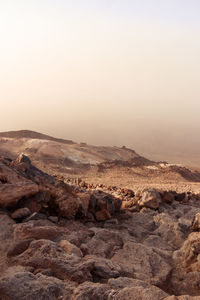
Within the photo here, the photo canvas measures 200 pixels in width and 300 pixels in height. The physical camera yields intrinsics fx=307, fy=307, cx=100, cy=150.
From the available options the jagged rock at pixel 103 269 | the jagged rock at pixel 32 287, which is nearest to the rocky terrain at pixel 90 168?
the jagged rock at pixel 103 269

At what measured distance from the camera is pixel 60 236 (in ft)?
16.9

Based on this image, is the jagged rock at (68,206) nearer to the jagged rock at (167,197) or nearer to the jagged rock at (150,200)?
the jagged rock at (150,200)

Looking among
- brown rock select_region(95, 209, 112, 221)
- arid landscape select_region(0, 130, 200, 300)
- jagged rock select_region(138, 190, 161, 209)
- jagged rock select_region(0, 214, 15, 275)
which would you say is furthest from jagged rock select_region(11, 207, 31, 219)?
jagged rock select_region(138, 190, 161, 209)

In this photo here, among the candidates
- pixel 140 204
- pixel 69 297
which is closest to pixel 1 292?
pixel 69 297

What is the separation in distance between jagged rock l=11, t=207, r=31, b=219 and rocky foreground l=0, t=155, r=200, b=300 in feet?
0.06

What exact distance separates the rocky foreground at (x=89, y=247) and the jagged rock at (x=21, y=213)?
0.06 ft

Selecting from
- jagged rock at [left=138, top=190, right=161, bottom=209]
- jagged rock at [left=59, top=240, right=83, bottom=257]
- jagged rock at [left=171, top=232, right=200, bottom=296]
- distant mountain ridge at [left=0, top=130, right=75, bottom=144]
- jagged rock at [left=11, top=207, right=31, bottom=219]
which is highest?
distant mountain ridge at [left=0, top=130, right=75, bottom=144]

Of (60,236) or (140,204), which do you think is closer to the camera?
(60,236)

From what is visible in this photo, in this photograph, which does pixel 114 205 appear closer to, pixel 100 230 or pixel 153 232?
pixel 153 232

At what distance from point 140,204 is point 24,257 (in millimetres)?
4749

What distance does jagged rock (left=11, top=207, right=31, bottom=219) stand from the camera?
562 centimetres

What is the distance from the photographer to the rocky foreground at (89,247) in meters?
3.38

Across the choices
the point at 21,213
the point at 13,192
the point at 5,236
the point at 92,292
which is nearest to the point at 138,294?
A: the point at 92,292

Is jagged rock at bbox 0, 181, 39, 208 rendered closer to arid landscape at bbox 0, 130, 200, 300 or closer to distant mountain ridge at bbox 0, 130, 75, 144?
arid landscape at bbox 0, 130, 200, 300
